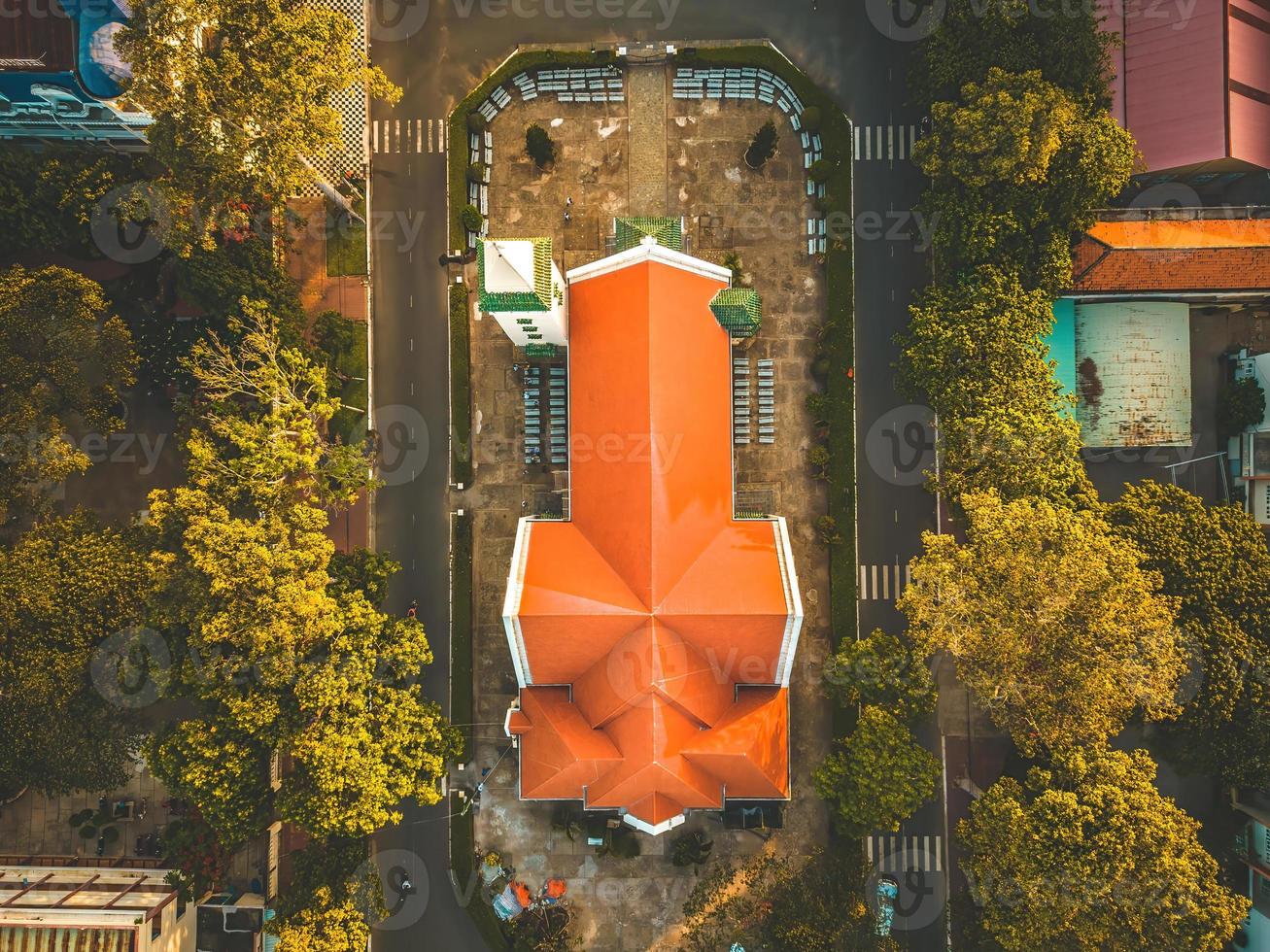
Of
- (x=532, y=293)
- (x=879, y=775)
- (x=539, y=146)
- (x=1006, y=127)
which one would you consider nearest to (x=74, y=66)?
(x=539, y=146)

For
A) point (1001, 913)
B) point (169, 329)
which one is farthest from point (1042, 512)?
point (169, 329)

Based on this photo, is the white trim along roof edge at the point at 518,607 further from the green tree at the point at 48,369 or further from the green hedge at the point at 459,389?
the green tree at the point at 48,369

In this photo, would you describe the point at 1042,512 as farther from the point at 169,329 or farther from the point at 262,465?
the point at 169,329

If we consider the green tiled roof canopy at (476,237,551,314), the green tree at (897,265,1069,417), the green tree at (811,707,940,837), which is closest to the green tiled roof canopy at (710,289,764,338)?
the green tree at (897,265,1069,417)

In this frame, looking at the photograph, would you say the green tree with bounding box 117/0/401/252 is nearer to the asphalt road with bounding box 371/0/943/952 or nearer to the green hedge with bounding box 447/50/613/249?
the green hedge with bounding box 447/50/613/249

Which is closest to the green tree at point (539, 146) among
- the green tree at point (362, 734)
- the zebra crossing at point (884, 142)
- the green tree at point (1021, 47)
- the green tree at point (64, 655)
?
the zebra crossing at point (884, 142)

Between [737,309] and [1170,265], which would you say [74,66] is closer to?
[737,309]
